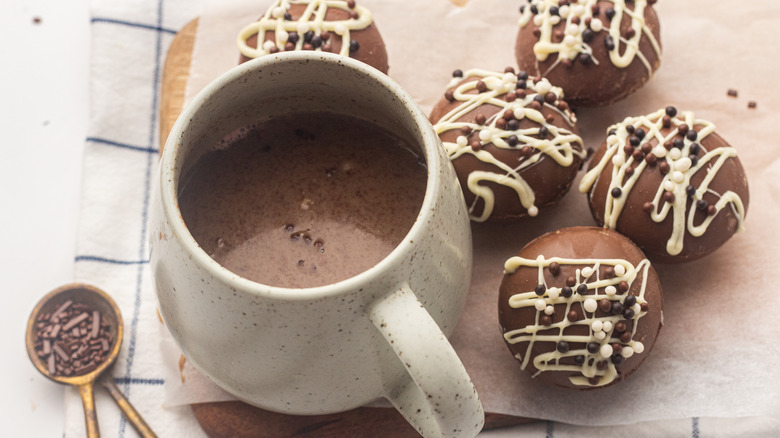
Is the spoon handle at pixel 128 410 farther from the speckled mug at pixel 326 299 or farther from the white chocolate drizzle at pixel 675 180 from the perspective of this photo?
the white chocolate drizzle at pixel 675 180

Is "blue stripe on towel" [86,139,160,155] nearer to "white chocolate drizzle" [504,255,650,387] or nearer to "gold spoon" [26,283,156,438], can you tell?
"gold spoon" [26,283,156,438]

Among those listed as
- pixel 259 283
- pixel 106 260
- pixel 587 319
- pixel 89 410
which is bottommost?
pixel 89 410

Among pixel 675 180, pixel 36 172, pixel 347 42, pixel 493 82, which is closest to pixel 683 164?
pixel 675 180

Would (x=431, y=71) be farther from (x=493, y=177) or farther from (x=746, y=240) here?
(x=746, y=240)

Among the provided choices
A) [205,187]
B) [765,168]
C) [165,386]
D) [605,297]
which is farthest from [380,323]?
[765,168]

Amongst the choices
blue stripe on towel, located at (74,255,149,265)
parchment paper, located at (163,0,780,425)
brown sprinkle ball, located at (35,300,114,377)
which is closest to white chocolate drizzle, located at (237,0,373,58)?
parchment paper, located at (163,0,780,425)

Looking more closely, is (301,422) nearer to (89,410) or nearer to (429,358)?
(89,410)
